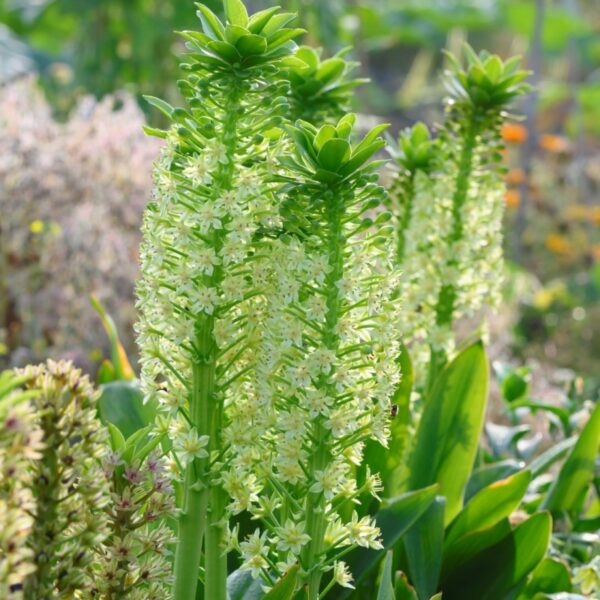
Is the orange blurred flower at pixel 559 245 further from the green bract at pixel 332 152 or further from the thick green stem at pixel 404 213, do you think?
the green bract at pixel 332 152

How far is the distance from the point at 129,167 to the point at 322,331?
3.36 meters

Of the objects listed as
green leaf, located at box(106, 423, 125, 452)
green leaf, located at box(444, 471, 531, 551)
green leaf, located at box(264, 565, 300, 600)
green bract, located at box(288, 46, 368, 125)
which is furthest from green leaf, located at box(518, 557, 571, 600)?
green bract, located at box(288, 46, 368, 125)

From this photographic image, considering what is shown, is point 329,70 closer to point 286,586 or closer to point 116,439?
point 116,439

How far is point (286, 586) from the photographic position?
1708 mm

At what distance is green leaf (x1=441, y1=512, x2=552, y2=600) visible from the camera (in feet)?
7.40

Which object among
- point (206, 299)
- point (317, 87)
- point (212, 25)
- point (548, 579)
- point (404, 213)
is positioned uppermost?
point (317, 87)

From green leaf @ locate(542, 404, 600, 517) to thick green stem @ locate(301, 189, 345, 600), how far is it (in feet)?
3.29

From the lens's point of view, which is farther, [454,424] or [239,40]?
[454,424]

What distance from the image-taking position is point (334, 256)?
167 cm

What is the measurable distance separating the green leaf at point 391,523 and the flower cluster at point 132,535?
56cm

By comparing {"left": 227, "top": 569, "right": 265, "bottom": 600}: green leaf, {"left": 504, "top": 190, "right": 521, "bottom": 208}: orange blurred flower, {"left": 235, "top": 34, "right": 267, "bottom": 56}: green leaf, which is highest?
{"left": 504, "top": 190, "right": 521, "bottom": 208}: orange blurred flower

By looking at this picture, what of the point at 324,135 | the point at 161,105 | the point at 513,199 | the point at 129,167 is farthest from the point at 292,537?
the point at 513,199

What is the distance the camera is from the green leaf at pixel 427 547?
2.24m

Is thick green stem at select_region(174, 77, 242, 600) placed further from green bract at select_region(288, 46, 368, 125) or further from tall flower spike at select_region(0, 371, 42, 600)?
green bract at select_region(288, 46, 368, 125)
